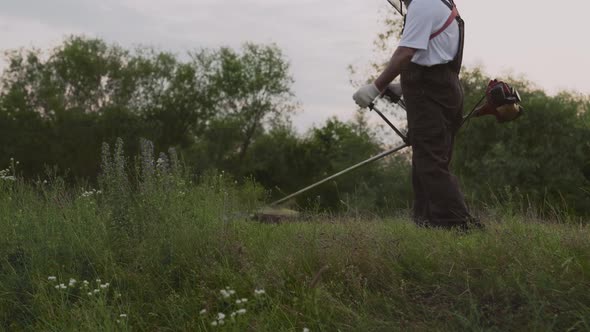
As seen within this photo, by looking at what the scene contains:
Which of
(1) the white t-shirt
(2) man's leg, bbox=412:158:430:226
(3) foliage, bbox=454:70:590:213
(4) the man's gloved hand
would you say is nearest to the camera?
(1) the white t-shirt

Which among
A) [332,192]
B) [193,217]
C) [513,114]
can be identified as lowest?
[332,192]

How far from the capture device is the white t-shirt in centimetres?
627

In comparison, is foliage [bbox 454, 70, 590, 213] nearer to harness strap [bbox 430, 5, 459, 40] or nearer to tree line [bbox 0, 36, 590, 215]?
tree line [bbox 0, 36, 590, 215]

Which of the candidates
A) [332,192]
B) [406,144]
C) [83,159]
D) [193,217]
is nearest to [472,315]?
[193,217]

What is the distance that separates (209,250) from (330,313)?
1.31 m

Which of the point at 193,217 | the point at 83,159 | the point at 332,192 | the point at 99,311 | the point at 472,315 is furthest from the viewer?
the point at 83,159

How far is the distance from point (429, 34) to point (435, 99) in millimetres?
555

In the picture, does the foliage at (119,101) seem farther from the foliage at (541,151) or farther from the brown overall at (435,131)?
the brown overall at (435,131)

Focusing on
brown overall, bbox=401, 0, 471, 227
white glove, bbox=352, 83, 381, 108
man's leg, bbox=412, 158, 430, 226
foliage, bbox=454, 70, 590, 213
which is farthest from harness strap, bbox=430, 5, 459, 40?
foliage, bbox=454, 70, 590, 213

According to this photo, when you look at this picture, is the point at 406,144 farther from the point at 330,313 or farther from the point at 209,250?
the point at 330,313

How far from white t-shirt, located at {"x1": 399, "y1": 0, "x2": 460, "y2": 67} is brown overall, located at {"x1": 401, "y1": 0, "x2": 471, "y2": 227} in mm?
83

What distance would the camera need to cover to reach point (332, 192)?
1310 inches

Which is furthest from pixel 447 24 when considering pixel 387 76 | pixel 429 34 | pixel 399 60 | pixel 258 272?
pixel 258 272

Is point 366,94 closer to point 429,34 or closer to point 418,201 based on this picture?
point 429,34
